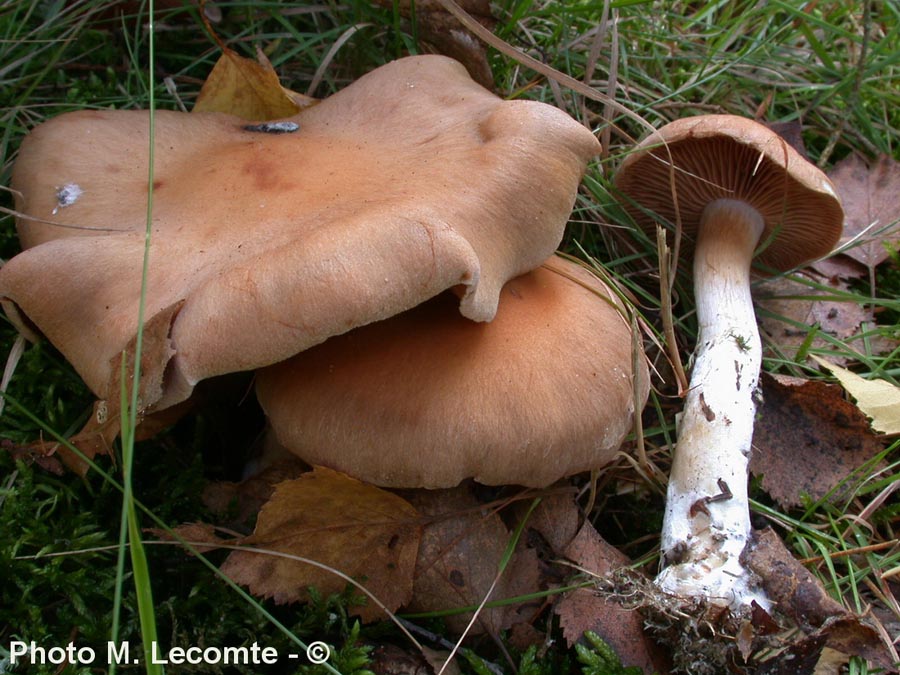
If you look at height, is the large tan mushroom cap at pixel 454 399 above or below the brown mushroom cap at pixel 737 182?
below

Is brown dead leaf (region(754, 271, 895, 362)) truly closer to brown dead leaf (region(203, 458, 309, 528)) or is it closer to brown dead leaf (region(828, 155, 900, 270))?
brown dead leaf (region(828, 155, 900, 270))

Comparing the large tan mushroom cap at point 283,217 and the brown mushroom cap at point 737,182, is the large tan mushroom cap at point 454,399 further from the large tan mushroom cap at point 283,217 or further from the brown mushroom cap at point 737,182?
the brown mushroom cap at point 737,182

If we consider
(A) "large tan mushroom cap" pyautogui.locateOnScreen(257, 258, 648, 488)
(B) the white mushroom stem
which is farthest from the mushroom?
(A) "large tan mushroom cap" pyautogui.locateOnScreen(257, 258, 648, 488)

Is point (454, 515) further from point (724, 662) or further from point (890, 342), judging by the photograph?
point (890, 342)

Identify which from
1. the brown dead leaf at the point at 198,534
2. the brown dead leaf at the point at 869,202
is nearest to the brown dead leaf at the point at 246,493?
the brown dead leaf at the point at 198,534

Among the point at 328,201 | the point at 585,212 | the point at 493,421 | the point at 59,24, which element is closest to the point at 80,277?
the point at 328,201

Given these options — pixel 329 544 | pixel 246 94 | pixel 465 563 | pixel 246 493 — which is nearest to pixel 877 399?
pixel 465 563
